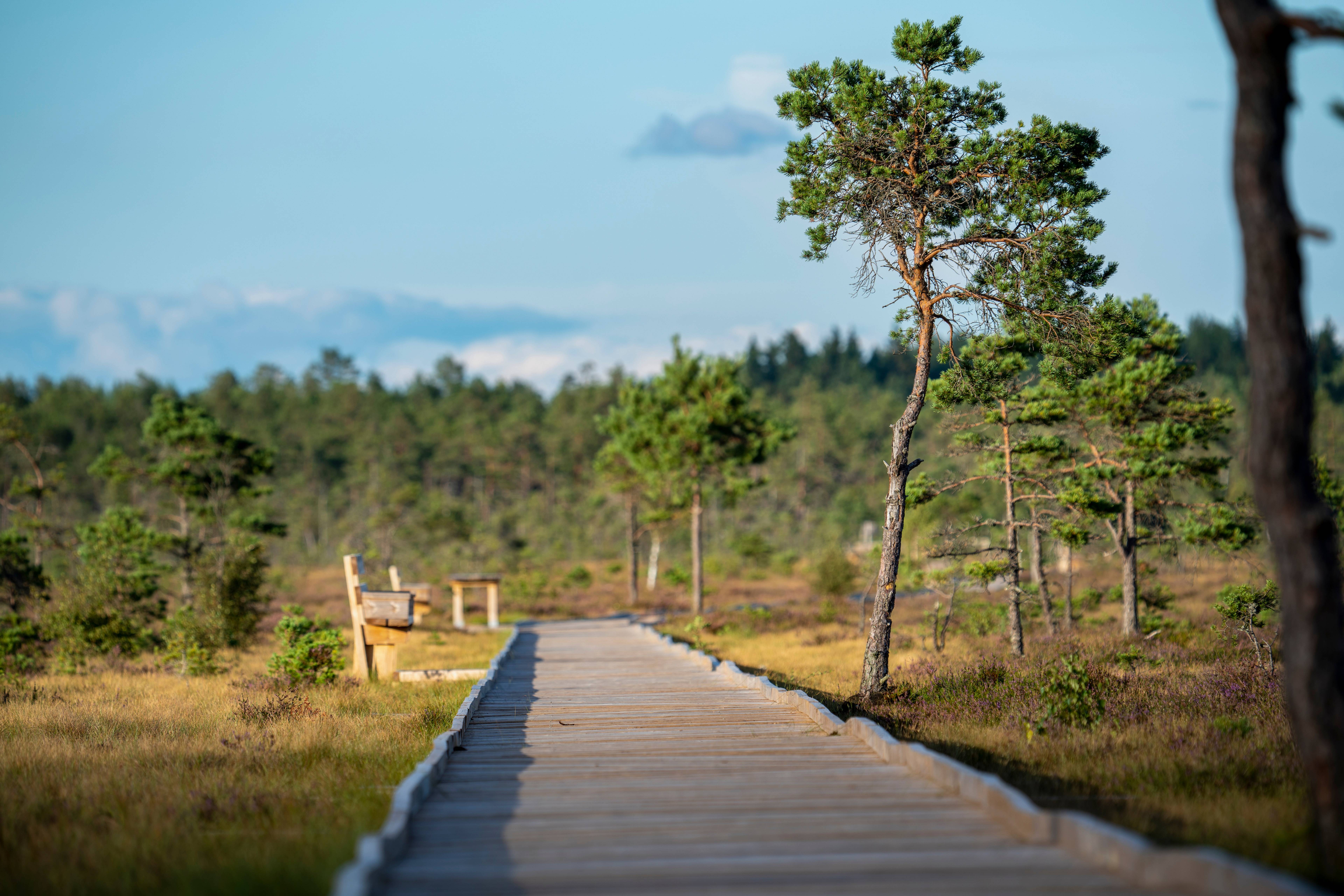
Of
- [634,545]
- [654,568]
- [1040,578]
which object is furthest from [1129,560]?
[654,568]

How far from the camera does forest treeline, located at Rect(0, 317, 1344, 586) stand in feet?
173

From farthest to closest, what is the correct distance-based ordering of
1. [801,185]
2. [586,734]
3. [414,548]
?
[414,548], [801,185], [586,734]

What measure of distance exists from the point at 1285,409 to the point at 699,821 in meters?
4.03

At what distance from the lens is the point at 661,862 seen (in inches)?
193

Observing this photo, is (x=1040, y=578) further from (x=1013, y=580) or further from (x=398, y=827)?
(x=398, y=827)

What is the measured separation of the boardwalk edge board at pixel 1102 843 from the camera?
12.8 ft

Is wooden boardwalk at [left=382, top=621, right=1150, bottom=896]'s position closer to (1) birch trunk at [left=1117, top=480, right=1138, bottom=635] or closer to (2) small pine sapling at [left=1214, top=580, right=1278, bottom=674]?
(2) small pine sapling at [left=1214, top=580, right=1278, bottom=674]

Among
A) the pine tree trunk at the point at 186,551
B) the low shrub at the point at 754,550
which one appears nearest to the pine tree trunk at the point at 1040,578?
the pine tree trunk at the point at 186,551

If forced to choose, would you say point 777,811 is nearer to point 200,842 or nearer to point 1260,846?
point 1260,846

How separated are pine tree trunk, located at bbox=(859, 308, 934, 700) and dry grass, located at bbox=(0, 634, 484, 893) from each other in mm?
4942

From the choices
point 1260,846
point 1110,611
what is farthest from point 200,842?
point 1110,611

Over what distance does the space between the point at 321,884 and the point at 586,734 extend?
4.37 metres

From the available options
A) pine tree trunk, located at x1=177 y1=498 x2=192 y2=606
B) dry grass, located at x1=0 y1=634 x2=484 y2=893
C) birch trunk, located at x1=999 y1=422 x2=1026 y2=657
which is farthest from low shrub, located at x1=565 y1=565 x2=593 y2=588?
dry grass, located at x1=0 y1=634 x2=484 y2=893

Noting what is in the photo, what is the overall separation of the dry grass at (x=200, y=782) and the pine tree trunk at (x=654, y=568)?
3132 cm
